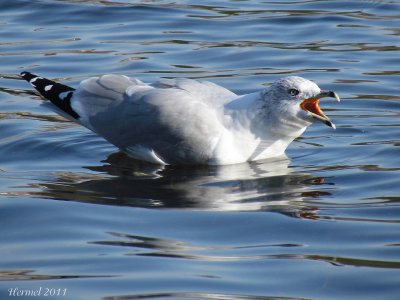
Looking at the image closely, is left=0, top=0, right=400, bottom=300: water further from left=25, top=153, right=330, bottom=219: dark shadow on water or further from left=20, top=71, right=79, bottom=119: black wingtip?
left=20, top=71, right=79, bottom=119: black wingtip

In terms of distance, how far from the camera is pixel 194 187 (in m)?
7.77

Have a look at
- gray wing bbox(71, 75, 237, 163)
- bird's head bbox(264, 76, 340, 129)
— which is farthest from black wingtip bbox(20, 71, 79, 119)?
bird's head bbox(264, 76, 340, 129)

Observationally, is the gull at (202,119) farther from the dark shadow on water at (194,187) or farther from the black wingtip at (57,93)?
the black wingtip at (57,93)

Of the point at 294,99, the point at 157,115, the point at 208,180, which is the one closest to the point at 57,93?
the point at 157,115

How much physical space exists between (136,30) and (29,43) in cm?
134

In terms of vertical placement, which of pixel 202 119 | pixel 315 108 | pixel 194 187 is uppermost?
pixel 315 108

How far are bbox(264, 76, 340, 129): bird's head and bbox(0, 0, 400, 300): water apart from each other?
1.07 feet

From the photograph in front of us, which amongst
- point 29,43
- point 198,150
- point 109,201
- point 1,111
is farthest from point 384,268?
point 29,43

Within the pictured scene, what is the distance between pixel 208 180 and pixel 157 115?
73cm

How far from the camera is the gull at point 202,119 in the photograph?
830cm

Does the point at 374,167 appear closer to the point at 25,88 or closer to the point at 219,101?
the point at 219,101

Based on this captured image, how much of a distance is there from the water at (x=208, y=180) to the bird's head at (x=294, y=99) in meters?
0.32

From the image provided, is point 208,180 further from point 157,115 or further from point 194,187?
point 157,115

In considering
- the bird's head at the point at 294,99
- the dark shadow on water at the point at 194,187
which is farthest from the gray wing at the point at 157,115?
the bird's head at the point at 294,99
